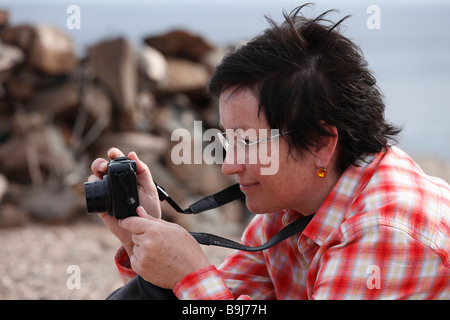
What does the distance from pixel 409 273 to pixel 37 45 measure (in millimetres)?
3960

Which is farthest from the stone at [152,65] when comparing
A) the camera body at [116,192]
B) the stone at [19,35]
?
the camera body at [116,192]

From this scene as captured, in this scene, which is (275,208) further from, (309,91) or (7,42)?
(7,42)

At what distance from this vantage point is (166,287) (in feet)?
4.94

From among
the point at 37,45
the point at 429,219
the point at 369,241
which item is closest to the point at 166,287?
the point at 369,241

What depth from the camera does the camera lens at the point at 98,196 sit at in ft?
5.29

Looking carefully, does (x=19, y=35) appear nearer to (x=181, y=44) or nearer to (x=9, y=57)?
(x=9, y=57)

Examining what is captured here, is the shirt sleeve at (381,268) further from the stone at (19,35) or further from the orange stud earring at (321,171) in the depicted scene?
the stone at (19,35)

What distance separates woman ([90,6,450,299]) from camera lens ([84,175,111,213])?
0.32ft

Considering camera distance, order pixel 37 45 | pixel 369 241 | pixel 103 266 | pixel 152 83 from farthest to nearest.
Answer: pixel 152 83
pixel 37 45
pixel 103 266
pixel 369 241

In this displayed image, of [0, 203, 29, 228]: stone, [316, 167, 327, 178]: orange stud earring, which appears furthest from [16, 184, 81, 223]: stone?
[316, 167, 327, 178]: orange stud earring

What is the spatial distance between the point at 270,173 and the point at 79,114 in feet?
11.9

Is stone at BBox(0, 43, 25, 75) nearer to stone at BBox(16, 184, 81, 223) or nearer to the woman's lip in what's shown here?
stone at BBox(16, 184, 81, 223)

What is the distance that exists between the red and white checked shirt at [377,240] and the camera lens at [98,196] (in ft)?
1.11

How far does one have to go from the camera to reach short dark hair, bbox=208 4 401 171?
1.49 meters
